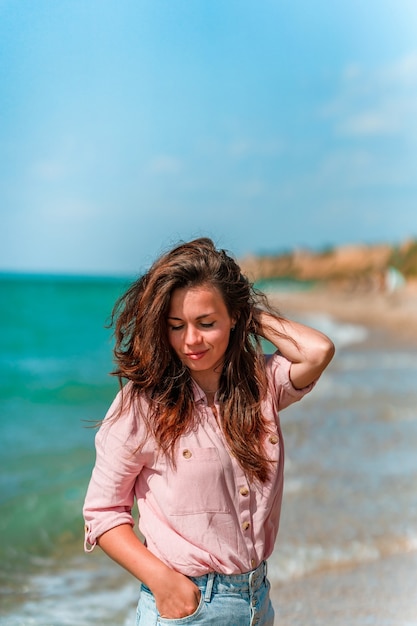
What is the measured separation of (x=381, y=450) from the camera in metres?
7.04

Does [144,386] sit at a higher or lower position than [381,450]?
higher

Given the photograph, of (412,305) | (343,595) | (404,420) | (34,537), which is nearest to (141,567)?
(343,595)

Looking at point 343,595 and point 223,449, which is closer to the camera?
point 223,449

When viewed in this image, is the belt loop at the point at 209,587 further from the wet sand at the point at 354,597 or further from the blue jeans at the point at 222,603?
the wet sand at the point at 354,597

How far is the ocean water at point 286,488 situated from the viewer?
4.36 metres

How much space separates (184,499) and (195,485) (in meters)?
0.04

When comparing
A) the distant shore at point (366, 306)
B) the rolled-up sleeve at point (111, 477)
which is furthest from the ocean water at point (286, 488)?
the distant shore at point (366, 306)

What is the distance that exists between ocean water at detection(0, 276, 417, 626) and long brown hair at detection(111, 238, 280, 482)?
39.4 inches

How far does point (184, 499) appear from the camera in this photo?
1.86 metres

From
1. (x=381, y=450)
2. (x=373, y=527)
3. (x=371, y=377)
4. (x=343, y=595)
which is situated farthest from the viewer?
(x=371, y=377)

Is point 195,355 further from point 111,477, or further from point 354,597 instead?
point 354,597

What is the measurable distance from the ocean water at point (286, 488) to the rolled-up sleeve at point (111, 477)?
44.5 inches

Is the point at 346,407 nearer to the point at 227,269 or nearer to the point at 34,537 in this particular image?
the point at 34,537

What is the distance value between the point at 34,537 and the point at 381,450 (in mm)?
2953
